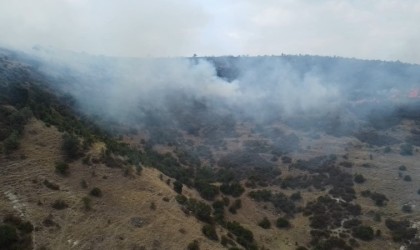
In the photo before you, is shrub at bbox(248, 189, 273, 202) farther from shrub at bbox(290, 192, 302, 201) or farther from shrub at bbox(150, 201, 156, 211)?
shrub at bbox(150, 201, 156, 211)

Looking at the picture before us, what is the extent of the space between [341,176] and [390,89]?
65849 millimetres

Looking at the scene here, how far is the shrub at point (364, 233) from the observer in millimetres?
50375

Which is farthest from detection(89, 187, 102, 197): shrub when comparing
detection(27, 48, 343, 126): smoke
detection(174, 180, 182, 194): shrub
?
detection(27, 48, 343, 126): smoke

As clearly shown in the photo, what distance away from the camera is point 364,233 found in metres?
50.5

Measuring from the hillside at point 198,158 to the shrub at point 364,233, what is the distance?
117mm

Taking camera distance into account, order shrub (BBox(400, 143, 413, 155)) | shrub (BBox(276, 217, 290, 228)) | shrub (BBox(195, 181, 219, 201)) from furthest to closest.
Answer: shrub (BBox(400, 143, 413, 155))
shrub (BBox(195, 181, 219, 201))
shrub (BBox(276, 217, 290, 228))

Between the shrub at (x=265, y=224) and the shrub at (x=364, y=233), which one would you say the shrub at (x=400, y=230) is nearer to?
the shrub at (x=364, y=233)

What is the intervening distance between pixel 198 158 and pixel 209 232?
34062mm

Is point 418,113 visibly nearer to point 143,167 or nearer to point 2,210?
point 143,167

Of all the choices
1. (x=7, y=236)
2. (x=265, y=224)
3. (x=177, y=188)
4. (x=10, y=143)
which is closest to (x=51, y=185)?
(x=10, y=143)

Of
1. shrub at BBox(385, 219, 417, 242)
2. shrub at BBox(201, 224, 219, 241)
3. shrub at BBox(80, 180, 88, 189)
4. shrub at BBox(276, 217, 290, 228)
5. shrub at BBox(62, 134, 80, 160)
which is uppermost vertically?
shrub at BBox(62, 134, 80, 160)

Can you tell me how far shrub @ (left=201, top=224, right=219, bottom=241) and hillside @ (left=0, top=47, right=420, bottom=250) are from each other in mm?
151

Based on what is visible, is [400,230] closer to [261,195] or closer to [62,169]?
[261,195]

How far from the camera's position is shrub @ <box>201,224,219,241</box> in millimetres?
42750
